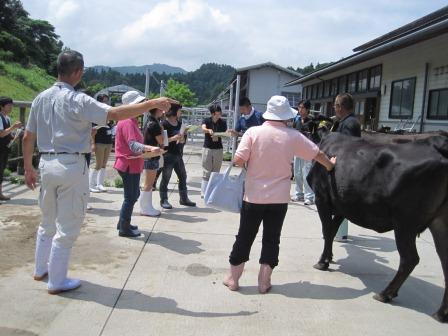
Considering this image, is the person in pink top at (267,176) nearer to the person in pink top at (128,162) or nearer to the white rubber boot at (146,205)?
the person in pink top at (128,162)

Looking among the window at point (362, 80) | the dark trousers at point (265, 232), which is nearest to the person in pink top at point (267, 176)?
the dark trousers at point (265, 232)

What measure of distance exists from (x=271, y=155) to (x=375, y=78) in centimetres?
1115

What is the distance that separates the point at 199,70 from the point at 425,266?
166096 mm

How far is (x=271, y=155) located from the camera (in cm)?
404

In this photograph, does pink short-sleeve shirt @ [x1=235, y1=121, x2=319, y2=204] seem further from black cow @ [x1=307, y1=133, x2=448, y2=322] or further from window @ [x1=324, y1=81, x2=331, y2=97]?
window @ [x1=324, y1=81, x2=331, y2=97]

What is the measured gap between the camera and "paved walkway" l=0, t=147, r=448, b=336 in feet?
11.6

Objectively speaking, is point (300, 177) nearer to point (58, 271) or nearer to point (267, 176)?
point (267, 176)

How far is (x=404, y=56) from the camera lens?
11.7m

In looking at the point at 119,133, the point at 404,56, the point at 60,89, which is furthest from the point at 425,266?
the point at 404,56

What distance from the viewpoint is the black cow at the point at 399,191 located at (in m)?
3.90

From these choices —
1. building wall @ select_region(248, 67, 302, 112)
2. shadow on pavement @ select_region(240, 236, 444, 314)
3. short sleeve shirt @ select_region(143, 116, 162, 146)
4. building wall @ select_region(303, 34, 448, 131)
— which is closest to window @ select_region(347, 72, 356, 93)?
building wall @ select_region(303, 34, 448, 131)

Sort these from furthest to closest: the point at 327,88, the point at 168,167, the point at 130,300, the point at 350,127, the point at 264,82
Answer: the point at 264,82, the point at 327,88, the point at 168,167, the point at 350,127, the point at 130,300

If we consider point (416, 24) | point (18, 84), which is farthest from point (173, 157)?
point (18, 84)

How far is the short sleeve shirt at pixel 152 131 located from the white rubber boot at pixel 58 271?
2998 millimetres
